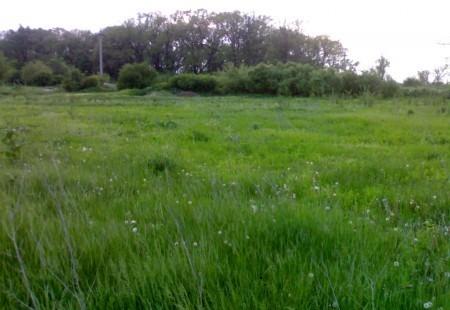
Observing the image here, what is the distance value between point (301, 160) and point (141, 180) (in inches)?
110

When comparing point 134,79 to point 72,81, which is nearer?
point 72,81

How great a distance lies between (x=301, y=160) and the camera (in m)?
5.86

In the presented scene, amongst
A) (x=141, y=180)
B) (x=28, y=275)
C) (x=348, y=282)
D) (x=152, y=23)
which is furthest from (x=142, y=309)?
(x=152, y=23)

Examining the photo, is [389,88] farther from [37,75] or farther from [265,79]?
[37,75]

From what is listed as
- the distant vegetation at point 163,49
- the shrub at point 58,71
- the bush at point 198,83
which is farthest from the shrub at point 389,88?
the shrub at point 58,71

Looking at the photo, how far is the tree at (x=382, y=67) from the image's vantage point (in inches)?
1259

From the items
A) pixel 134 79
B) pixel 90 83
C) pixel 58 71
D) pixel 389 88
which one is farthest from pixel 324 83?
pixel 58 71

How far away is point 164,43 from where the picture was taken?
76.4 metres

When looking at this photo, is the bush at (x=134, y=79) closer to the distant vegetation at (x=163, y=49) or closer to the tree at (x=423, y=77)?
the distant vegetation at (x=163, y=49)

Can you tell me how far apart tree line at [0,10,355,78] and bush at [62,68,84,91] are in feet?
75.8

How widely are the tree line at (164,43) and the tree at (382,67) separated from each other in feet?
112

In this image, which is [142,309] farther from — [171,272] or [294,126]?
[294,126]

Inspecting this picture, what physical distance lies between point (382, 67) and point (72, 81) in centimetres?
3758

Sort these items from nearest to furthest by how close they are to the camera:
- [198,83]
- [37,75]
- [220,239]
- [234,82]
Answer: [220,239]
[234,82]
[37,75]
[198,83]
